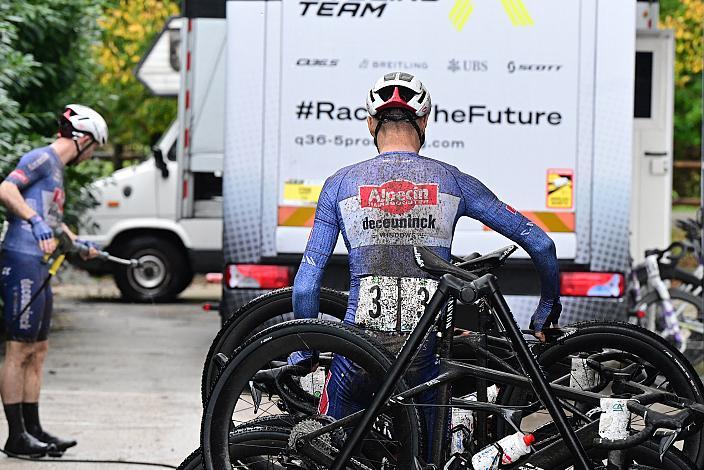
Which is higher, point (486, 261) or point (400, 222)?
point (400, 222)

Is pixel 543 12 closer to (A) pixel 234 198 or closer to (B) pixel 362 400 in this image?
(A) pixel 234 198

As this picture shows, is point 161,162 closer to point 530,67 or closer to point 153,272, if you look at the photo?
point 153,272

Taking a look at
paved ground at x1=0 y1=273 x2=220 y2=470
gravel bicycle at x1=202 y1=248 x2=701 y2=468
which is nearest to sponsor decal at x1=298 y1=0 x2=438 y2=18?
paved ground at x1=0 y1=273 x2=220 y2=470

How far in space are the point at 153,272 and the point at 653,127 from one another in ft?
23.7

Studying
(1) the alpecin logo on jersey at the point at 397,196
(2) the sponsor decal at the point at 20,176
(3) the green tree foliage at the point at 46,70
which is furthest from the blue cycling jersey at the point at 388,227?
(3) the green tree foliage at the point at 46,70

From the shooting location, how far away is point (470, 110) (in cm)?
863

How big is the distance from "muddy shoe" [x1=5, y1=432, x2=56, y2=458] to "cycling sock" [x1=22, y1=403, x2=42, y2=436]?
196mm

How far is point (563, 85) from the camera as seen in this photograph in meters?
8.59

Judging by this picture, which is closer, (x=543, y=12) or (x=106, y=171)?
(x=543, y=12)

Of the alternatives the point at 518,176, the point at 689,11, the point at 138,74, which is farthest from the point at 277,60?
the point at 689,11

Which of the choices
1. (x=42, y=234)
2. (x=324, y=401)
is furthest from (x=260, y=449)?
(x=42, y=234)

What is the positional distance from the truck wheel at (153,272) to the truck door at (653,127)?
662cm

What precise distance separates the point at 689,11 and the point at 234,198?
1420 cm

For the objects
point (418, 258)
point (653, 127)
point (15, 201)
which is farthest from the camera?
point (653, 127)
